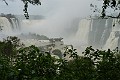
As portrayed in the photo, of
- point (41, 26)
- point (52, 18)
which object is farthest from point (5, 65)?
point (52, 18)

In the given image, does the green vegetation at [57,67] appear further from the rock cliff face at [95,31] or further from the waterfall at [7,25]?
the waterfall at [7,25]

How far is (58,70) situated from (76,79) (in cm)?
52

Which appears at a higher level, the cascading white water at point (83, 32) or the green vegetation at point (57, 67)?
the cascading white water at point (83, 32)

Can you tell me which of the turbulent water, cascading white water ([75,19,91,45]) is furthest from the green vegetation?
cascading white water ([75,19,91,45])

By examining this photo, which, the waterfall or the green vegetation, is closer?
the green vegetation

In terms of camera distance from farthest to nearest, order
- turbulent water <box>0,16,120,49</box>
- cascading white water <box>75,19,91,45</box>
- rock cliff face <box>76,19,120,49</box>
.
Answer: cascading white water <box>75,19,91,45</box> < rock cliff face <box>76,19,120,49</box> < turbulent water <box>0,16,120,49</box>

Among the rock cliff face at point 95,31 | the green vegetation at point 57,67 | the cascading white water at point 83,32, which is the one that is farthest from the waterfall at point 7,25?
the green vegetation at point 57,67

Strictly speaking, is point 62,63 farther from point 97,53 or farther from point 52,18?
point 52,18

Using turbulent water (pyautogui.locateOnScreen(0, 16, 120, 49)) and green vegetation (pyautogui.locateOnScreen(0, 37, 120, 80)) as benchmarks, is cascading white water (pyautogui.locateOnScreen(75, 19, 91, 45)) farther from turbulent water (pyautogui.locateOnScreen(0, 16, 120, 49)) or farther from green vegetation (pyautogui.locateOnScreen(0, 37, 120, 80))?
green vegetation (pyautogui.locateOnScreen(0, 37, 120, 80))

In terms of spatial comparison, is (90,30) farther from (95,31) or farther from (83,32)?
(83,32)

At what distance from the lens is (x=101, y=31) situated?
67625mm

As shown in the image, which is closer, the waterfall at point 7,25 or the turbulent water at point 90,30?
the turbulent water at point 90,30

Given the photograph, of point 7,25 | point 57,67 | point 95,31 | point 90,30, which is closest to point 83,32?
point 90,30

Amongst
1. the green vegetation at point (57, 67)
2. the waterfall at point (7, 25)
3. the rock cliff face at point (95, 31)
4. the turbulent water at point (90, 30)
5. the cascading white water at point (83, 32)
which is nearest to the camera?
the green vegetation at point (57, 67)
